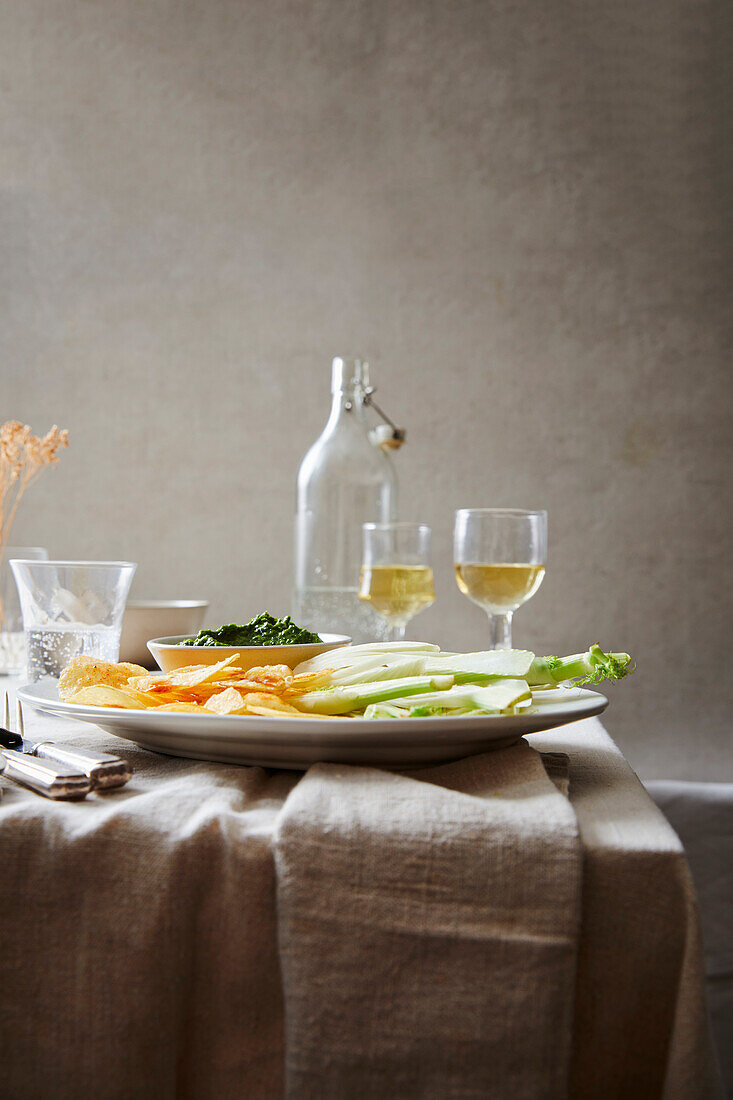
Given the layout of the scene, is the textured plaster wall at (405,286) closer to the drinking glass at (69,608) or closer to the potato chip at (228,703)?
the drinking glass at (69,608)

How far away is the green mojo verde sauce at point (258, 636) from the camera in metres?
0.74

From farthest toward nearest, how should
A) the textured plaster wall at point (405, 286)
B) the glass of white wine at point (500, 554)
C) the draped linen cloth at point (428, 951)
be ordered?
1. the textured plaster wall at point (405, 286)
2. the glass of white wine at point (500, 554)
3. the draped linen cloth at point (428, 951)

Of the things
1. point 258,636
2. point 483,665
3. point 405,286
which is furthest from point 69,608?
point 405,286

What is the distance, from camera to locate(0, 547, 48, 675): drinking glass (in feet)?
3.57

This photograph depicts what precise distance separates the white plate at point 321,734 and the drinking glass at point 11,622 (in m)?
0.59

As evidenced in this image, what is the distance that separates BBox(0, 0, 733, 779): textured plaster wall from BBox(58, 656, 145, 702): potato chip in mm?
1379

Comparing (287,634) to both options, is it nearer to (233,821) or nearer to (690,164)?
(233,821)

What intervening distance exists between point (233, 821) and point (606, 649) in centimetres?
Answer: 162

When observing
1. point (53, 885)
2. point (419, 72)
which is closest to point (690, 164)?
point (419, 72)

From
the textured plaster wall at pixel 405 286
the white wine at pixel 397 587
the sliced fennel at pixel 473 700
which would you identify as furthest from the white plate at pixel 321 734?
the textured plaster wall at pixel 405 286

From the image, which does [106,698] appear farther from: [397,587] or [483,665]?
[397,587]

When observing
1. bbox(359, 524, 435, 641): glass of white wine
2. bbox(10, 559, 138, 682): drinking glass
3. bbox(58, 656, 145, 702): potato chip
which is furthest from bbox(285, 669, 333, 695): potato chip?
bbox(359, 524, 435, 641): glass of white wine

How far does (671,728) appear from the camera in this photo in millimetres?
1930

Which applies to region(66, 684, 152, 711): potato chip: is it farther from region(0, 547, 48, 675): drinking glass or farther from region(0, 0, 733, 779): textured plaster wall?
region(0, 0, 733, 779): textured plaster wall
